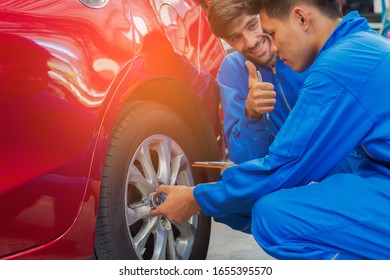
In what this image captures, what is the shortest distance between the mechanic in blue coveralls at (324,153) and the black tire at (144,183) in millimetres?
324

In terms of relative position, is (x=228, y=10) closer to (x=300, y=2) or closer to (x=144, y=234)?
(x=300, y=2)

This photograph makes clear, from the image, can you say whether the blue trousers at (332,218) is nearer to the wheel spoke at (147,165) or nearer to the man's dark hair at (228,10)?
the wheel spoke at (147,165)

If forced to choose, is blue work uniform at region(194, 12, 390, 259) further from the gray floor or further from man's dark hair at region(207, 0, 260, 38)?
the gray floor

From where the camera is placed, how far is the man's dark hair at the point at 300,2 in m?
1.88

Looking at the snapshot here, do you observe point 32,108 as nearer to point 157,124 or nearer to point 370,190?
point 157,124

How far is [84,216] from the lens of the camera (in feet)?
6.49

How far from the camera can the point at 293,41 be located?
1.89 metres

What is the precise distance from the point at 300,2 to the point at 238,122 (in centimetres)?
88

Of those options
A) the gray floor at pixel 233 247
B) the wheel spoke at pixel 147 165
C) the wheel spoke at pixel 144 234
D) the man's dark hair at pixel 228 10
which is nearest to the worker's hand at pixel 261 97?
the man's dark hair at pixel 228 10

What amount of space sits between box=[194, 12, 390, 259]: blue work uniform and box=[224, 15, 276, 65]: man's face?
29.5 inches

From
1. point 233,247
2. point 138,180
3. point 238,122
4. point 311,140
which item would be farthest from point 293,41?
point 233,247

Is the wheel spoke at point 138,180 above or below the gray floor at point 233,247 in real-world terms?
above

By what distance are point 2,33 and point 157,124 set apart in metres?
0.77

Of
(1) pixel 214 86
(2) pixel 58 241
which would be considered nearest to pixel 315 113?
(2) pixel 58 241
